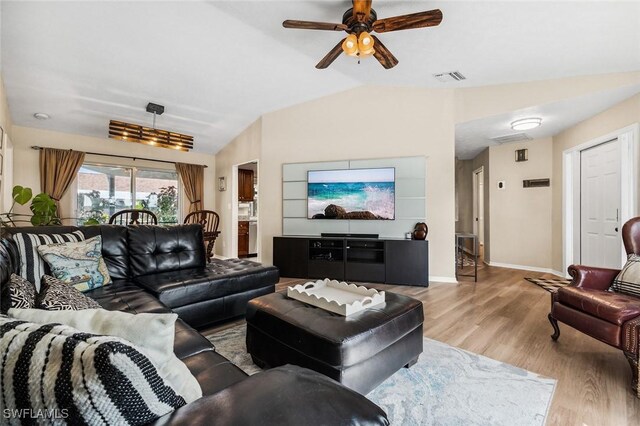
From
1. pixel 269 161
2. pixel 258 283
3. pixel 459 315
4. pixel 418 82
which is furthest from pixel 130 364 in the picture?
pixel 269 161

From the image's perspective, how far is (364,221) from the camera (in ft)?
15.5

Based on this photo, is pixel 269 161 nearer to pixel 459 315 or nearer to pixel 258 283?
pixel 258 283

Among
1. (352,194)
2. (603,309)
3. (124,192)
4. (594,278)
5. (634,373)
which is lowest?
(634,373)

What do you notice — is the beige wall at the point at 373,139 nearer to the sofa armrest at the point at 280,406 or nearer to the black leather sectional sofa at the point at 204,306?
the black leather sectional sofa at the point at 204,306

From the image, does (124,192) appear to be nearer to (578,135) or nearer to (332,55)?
(332,55)

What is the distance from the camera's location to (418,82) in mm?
4305

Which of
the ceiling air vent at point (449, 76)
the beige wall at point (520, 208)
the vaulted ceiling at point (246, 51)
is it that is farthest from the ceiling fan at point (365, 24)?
the beige wall at point (520, 208)

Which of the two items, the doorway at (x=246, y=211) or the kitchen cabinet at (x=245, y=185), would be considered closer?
the doorway at (x=246, y=211)

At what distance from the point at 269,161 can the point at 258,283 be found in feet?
10.0

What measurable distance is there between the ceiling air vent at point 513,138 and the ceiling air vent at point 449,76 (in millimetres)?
1781

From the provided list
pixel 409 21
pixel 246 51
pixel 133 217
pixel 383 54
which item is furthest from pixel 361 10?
pixel 133 217

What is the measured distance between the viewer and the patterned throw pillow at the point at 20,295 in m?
1.09

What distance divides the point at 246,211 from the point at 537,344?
645 centimetres

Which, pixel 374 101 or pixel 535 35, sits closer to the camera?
pixel 535 35
